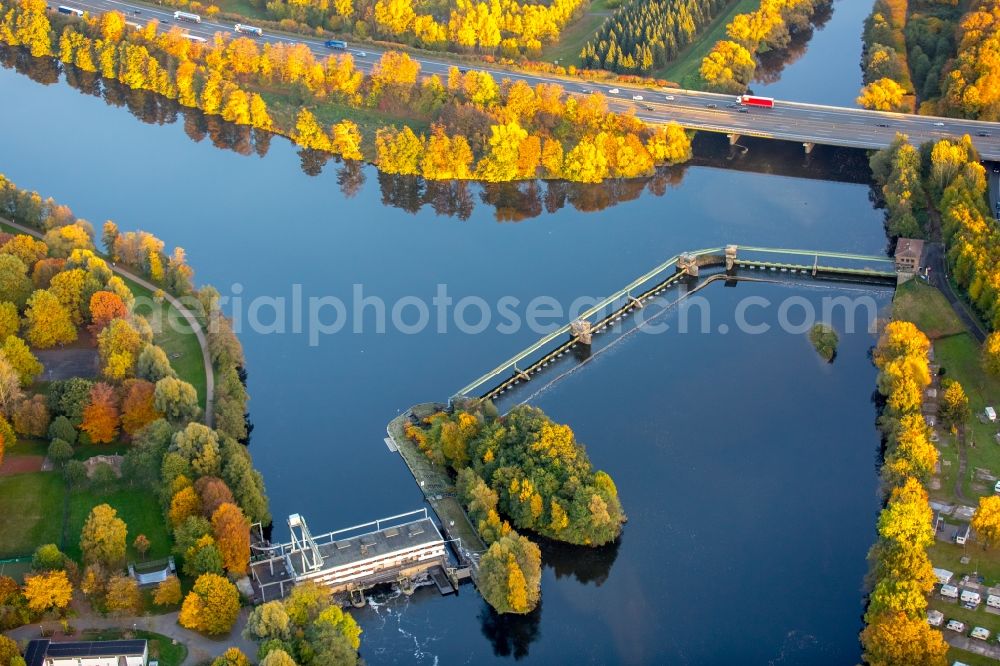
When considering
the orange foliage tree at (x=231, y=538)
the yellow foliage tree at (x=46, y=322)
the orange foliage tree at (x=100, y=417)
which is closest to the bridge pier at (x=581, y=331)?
the orange foliage tree at (x=231, y=538)

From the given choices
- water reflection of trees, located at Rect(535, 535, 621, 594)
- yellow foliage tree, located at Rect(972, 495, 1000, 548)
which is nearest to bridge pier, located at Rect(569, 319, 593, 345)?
water reflection of trees, located at Rect(535, 535, 621, 594)

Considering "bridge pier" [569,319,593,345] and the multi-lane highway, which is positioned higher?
the multi-lane highway

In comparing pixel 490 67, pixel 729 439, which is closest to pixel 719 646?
pixel 729 439

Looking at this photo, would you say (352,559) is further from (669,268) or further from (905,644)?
(669,268)

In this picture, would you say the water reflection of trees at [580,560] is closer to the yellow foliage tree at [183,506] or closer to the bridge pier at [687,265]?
the yellow foliage tree at [183,506]

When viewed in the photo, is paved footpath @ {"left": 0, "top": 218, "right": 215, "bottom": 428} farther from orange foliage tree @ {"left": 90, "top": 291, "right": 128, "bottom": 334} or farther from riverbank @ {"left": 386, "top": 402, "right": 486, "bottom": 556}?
riverbank @ {"left": 386, "top": 402, "right": 486, "bottom": 556}
